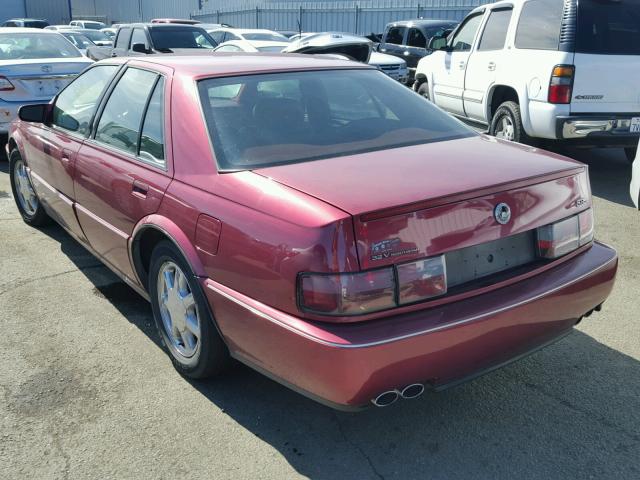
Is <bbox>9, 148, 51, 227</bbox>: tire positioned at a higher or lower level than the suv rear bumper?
lower

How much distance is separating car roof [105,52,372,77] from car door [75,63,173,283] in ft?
0.37

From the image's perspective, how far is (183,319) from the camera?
3.18 m

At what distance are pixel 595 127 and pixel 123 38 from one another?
10.5 m

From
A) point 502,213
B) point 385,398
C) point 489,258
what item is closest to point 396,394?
point 385,398

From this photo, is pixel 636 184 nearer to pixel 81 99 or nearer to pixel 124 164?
pixel 124 164

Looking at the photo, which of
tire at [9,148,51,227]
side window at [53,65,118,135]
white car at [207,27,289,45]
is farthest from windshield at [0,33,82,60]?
white car at [207,27,289,45]

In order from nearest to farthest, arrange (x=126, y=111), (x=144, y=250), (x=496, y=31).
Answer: (x=144, y=250)
(x=126, y=111)
(x=496, y=31)

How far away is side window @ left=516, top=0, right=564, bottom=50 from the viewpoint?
259 inches

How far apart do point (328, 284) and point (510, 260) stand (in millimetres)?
862

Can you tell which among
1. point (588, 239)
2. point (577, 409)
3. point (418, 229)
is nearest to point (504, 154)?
point (588, 239)

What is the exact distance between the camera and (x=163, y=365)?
344cm

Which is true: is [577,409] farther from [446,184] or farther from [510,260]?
[446,184]

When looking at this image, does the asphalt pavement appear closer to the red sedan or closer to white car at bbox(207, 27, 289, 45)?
the red sedan

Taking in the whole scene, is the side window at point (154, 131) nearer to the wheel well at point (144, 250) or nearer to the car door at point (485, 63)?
the wheel well at point (144, 250)
